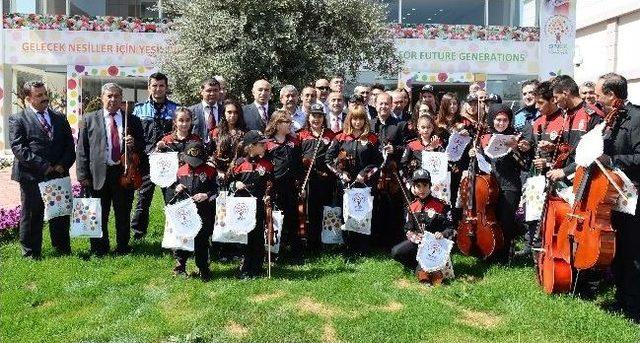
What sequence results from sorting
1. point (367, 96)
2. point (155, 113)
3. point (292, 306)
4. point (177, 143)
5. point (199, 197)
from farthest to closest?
point (367, 96), point (155, 113), point (177, 143), point (199, 197), point (292, 306)

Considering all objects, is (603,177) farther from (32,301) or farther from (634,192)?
(32,301)

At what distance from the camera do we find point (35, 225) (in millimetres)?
6656

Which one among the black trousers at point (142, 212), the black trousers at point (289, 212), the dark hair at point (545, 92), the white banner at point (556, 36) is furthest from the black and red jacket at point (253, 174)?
the white banner at point (556, 36)

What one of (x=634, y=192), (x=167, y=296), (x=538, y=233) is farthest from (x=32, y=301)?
(x=634, y=192)

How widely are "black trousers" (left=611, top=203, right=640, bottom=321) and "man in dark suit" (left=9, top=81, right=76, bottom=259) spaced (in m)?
5.68

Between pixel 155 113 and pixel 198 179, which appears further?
pixel 155 113

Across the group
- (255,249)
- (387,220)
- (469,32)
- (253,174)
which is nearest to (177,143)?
(253,174)

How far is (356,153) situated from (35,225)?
3.72m

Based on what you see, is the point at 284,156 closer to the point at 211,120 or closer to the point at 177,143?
the point at 177,143

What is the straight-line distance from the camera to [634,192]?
176 inches

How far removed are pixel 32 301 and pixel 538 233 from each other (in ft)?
15.8

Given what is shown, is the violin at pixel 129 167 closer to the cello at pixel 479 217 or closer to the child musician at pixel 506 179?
the cello at pixel 479 217

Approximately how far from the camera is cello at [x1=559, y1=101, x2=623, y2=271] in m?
4.48

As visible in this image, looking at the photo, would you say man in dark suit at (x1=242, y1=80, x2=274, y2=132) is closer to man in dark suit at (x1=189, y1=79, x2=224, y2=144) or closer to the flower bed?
man in dark suit at (x1=189, y1=79, x2=224, y2=144)
